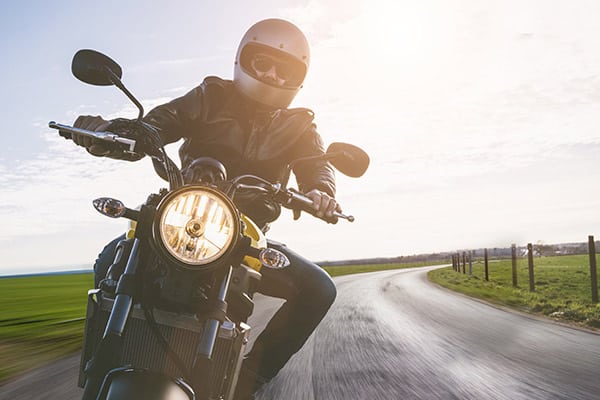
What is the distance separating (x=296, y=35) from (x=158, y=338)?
2301mm

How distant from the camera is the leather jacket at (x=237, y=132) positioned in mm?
2953

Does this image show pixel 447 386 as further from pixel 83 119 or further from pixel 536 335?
pixel 536 335

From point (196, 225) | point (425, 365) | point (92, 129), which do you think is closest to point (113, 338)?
point (196, 225)

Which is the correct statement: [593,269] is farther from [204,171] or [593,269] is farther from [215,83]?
[204,171]

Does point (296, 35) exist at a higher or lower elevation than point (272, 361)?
higher

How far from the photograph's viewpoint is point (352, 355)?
14.4 ft

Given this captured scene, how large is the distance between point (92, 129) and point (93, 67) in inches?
12.2

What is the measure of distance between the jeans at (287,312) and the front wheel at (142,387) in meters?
1.06

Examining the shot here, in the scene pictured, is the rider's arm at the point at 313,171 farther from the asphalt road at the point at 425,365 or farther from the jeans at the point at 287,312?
the asphalt road at the point at 425,365

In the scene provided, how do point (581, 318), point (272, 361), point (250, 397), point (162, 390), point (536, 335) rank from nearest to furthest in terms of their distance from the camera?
point (162, 390), point (250, 397), point (272, 361), point (536, 335), point (581, 318)

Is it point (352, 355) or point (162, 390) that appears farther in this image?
point (352, 355)

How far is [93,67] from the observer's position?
195 cm

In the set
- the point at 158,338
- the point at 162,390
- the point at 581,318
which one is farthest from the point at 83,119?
the point at 581,318

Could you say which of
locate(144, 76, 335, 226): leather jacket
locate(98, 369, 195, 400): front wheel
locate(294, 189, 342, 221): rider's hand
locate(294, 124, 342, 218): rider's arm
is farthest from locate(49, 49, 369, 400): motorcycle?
locate(294, 124, 342, 218): rider's arm
